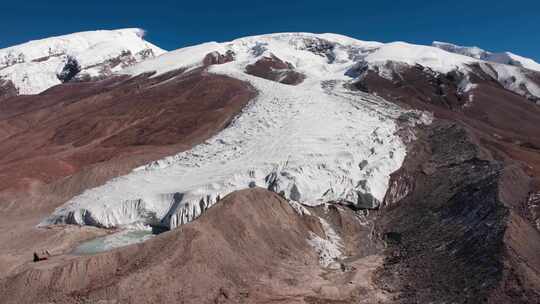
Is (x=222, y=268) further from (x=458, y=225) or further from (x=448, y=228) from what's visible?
(x=458, y=225)

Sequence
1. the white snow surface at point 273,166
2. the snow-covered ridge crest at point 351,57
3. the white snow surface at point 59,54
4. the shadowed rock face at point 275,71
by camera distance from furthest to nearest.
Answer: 1. the white snow surface at point 59,54
2. the snow-covered ridge crest at point 351,57
3. the shadowed rock face at point 275,71
4. the white snow surface at point 273,166

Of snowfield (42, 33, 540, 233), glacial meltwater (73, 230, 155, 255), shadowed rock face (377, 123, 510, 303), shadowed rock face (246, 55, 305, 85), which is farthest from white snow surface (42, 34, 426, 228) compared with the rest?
shadowed rock face (246, 55, 305, 85)

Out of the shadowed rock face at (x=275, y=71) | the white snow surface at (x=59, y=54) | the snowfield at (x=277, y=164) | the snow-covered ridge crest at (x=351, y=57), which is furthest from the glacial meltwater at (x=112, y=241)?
the white snow surface at (x=59, y=54)

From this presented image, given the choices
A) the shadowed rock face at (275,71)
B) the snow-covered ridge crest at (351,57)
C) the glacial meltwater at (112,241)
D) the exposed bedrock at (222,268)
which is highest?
the snow-covered ridge crest at (351,57)

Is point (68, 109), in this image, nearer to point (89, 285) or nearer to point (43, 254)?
point (43, 254)

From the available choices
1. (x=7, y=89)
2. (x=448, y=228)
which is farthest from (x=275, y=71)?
(x=7, y=89)

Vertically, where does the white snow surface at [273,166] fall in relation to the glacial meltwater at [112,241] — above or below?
above

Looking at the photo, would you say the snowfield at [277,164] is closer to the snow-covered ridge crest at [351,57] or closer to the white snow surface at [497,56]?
the snow-covered ridge crest at [351,57]
